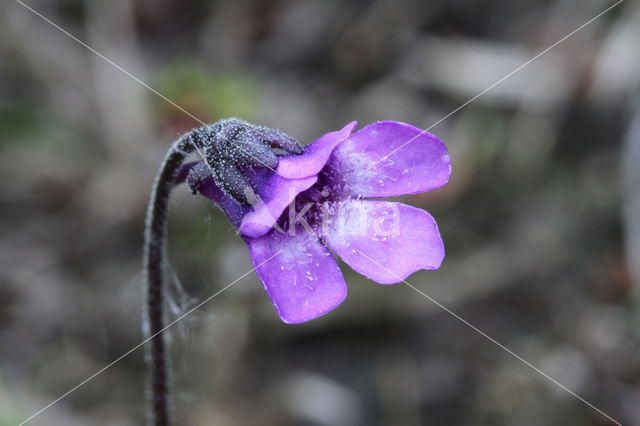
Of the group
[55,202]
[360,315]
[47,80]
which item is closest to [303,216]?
[360,315]

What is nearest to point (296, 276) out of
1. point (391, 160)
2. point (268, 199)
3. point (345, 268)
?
point (268, 199)

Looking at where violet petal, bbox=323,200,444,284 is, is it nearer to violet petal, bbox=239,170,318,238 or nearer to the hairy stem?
violet petal, bbox=239,170,318,238

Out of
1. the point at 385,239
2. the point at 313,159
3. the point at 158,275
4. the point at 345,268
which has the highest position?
the point at 313,159

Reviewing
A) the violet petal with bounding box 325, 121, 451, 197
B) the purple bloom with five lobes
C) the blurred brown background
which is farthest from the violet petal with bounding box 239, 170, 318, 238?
the blurred brown background

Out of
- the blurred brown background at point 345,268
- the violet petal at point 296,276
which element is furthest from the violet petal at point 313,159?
the blurred brown background at point 345,268

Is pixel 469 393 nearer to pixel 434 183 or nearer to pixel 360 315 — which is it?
pixel 360 315

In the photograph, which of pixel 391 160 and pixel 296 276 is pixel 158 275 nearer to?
pixel 296 276
